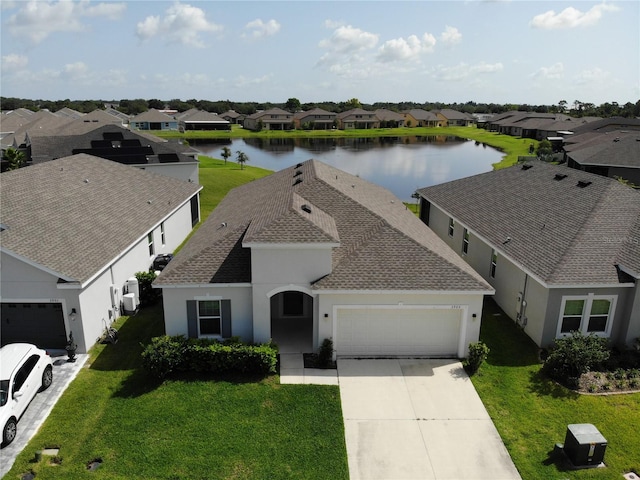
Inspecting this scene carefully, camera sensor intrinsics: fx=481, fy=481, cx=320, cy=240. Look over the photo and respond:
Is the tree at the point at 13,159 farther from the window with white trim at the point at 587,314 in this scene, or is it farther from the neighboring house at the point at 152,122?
the neighboring house at the point at 152,122

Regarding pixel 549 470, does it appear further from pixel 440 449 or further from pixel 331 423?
pixel 331 423

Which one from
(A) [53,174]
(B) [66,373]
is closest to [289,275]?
(B) [66,373]

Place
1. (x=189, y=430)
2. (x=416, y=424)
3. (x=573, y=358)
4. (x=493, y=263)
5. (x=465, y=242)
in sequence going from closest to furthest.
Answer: (x=189, y=430), (x=416, y=424), (x=573, y=358), (x=493, y=263), (x=465, y=242)

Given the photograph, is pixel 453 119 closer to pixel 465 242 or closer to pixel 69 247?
pixel 465 242

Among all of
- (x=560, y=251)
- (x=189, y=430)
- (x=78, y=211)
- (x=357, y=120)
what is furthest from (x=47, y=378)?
(x=357, y=120)

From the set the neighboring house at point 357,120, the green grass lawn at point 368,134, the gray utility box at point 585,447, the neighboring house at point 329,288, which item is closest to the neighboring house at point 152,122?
the green grass lawn at point 368,134

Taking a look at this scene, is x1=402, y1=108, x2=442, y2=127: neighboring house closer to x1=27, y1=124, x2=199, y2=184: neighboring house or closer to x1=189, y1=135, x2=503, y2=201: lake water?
x1=189, y1=135, x2=503, y2=201: lake water
